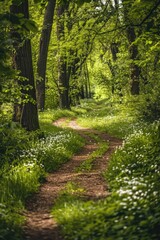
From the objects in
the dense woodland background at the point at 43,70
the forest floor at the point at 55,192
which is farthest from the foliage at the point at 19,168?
the forest floor at the point at 55,192

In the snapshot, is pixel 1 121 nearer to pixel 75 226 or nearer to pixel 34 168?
pixel 34 168

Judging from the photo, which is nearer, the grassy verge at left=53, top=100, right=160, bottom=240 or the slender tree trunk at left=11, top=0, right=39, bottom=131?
the grassy verge at left=53, top=100, right=160, bottom=240

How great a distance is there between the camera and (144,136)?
1111 cm

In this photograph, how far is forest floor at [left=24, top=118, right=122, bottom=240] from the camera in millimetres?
5781

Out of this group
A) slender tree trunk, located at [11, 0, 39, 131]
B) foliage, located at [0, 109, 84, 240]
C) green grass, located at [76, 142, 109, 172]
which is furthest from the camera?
slender tree trunk, located at [11, 0, 39, 131]

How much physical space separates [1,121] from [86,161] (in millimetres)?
3316

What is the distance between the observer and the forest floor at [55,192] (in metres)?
5.78

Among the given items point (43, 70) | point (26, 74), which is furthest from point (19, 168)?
point (43, 70)

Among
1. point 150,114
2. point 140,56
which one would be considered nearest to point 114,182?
point 150,114

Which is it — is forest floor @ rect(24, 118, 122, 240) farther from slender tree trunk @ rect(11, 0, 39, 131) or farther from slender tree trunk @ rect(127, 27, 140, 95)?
slender tree trunk @ rect(127, 27, 140, 95)

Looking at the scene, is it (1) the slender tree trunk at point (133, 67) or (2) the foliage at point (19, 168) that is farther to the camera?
(1) the slender tree trunk at point (133, 67)

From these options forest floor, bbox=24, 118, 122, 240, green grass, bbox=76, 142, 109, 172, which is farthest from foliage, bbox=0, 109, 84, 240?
green grass, bbox=76, 142, 109, 172

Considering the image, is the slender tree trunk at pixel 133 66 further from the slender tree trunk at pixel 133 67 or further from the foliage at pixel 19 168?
the foliage at pixel 19 168

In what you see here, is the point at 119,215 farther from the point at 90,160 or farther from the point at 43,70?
the point at 43,70
